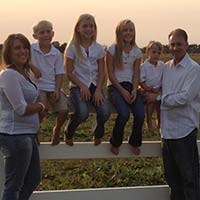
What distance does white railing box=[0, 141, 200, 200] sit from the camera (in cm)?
681

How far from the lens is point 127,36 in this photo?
22.1ft

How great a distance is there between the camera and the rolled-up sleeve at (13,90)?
5863 mm

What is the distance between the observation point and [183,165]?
6.56 meters

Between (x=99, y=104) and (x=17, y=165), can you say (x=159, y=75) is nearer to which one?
(x=99, y=104)

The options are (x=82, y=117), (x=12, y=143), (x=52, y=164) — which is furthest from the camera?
(x=52, y=164)

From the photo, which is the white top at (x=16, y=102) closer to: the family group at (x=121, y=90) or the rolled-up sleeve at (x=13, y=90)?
the rolled-up sleeve at (x=13, y=90)

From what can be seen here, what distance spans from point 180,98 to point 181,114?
8.6 inches

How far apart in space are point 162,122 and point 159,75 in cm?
48

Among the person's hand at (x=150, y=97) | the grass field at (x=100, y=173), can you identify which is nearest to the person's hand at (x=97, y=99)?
Answer: the person's hand at (x=150, y=97)

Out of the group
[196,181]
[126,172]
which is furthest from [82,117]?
[126,172]

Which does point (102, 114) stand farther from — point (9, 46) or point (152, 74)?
point (9, 46)

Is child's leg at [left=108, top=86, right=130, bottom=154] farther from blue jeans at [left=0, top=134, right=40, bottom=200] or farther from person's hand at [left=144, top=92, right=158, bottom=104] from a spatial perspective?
blue jeans at [left=0, top=134, right=40, bottom=200]

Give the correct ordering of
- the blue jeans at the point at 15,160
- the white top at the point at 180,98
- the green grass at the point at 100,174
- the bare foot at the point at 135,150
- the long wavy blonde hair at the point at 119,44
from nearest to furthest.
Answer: the blue jeans at the point at 15,160 < the white top at the point at 180,98 < the long wavy blonde hair at the point at 119,44 < the bare foot at the point at 135,150 < the green grass at the point at 100,174

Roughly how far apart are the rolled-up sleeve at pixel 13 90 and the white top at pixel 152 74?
1.52 m
